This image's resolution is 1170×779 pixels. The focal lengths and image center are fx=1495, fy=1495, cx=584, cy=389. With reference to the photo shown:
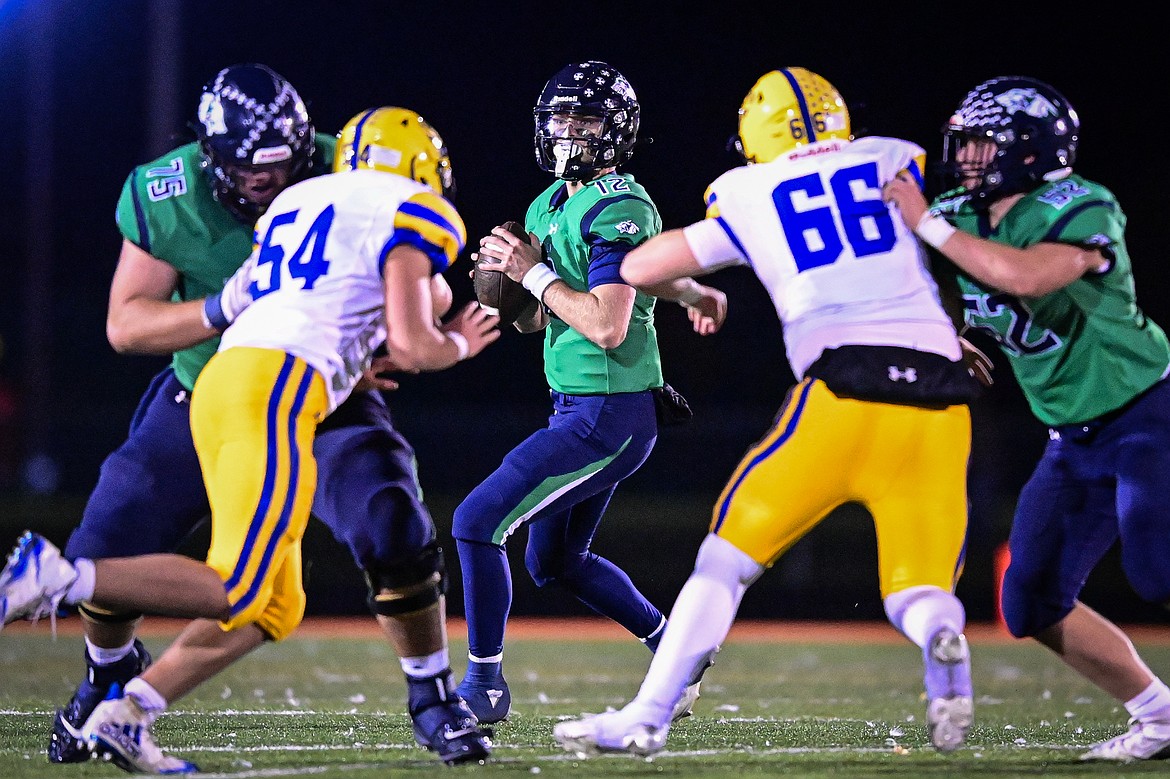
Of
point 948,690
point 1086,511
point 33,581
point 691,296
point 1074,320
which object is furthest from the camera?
point 691,296

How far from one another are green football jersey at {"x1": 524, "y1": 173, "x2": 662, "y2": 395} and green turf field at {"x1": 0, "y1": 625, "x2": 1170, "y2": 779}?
1.19m

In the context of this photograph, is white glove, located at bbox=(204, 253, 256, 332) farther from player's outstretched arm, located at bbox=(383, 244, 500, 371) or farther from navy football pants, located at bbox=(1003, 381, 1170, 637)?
navy football pants, located at bbox=(1003, 381, 1170, 637)

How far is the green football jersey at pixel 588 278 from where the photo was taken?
4.95 m

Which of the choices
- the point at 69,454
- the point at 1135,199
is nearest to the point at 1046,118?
the point at 69,454

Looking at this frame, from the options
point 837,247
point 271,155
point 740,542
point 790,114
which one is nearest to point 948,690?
point 740,542

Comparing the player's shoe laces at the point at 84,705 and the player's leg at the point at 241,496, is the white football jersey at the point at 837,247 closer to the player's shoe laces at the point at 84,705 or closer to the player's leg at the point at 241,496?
the player's leg at the point at 241,496

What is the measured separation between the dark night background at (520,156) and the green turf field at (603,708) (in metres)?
3.36

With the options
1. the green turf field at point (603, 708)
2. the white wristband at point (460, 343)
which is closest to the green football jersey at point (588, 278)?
the white wristband at point (460, 343)

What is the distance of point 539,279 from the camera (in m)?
4.84

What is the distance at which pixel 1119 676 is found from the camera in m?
4.33

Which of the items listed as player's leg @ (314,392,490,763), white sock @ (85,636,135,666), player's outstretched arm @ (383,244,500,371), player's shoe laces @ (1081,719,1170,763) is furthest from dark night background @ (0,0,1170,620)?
player's outstretched arm @ (383,244,500,371)

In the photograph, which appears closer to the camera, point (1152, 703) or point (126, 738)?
point (126, 738)

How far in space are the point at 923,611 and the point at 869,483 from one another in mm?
343

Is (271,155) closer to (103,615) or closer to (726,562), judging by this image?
(103,615)
